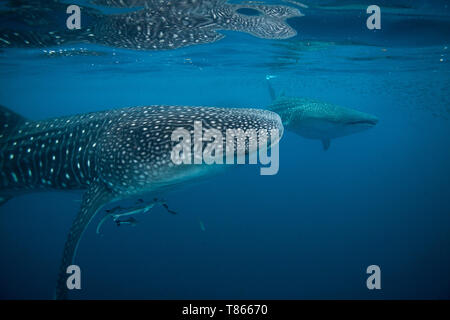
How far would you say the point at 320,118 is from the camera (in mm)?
8539

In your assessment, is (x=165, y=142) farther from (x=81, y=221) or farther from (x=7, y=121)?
(x=7, y=121)

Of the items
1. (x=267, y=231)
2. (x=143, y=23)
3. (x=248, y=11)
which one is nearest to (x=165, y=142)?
(x=248, y=11)

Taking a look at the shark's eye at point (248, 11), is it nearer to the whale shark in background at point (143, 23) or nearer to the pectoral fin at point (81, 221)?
the whale shark in background at point (143, 23)

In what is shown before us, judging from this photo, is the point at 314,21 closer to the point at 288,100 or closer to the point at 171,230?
the point at 288,100

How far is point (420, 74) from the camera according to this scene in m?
22.0

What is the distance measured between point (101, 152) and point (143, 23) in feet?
22.5

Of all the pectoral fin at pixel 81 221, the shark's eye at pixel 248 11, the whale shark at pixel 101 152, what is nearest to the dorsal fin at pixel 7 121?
the whale shark at pixel 101 152

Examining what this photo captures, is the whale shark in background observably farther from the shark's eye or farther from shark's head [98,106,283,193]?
shark's head [98,106,283,193]

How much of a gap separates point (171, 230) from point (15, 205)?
13.5 meters

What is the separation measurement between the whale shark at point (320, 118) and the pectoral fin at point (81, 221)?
662 centimetres

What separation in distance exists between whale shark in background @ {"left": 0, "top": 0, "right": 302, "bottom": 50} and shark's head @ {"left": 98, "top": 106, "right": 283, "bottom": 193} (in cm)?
→ 535

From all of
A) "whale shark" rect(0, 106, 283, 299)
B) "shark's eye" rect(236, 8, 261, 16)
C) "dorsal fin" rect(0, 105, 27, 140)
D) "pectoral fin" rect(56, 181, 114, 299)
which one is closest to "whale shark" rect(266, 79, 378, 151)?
"shark's eye" rect(236, 8, 261, 16)

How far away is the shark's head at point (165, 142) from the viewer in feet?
10.5

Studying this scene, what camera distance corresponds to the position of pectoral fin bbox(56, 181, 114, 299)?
350 cm
